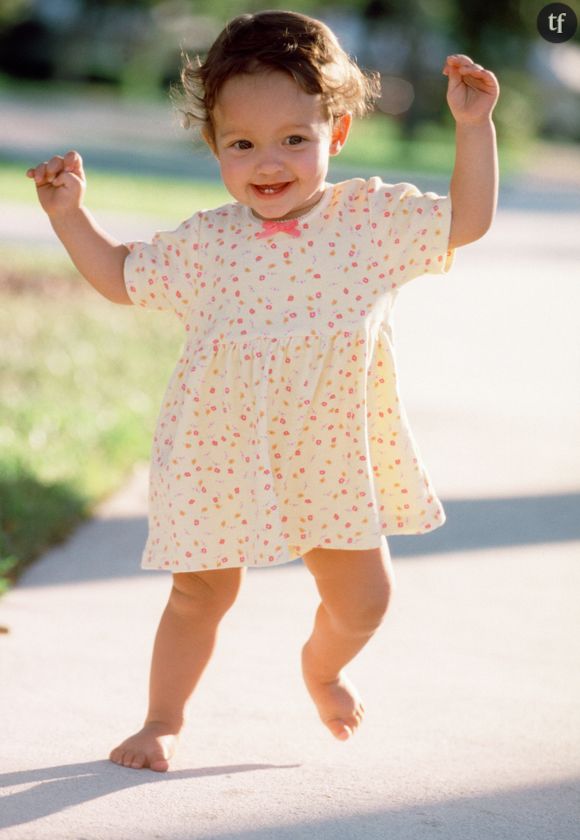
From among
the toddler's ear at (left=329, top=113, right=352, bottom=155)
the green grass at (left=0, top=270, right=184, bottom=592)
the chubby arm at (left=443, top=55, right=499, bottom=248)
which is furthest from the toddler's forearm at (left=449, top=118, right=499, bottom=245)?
the green grass at (left=0, top=270, right=184, bottom=592)

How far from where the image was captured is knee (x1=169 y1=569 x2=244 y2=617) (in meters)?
3.08

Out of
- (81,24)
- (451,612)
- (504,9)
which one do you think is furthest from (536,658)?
(81,24)

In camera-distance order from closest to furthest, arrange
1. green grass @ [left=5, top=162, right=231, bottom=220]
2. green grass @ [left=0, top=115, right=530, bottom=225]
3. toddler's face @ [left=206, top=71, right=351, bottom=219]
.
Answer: toddler's face @ [left=206, top=71, right=351, bottom=219] < green grass @ [left=5, top=162, right=231, bottom=220] < green grass @ [left=0, top=115, right=530, bottom=225]

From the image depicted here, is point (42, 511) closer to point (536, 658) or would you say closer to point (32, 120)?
point (536, 658)

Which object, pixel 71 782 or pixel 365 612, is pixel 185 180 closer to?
pixel 365 612

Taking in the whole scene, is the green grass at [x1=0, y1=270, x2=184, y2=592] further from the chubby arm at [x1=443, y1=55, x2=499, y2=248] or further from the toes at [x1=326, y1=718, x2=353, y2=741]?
the chubby arm at [x1=443, y1=55, x2=499, y2=248]

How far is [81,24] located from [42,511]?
39.0 m

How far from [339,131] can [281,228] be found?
0.25 meters

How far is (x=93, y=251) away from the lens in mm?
3156

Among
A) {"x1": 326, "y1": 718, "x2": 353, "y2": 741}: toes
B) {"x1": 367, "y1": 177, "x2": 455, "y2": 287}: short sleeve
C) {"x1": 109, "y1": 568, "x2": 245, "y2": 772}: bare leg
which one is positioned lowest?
{"x1": 326, "y1": 718, "x2": 353, "y2": 741}: toes

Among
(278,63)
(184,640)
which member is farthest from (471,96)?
(184,640)

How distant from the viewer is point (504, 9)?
3102 cm

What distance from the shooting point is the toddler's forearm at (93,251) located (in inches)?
124

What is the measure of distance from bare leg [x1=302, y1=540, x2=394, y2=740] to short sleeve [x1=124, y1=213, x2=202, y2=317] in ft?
2.01
